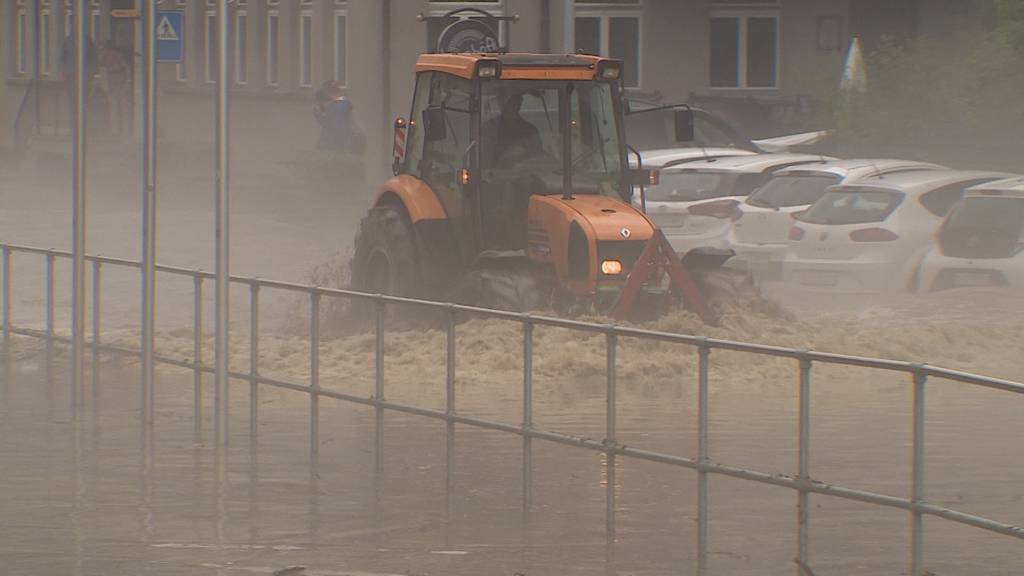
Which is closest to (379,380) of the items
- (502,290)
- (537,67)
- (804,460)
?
(804,460)

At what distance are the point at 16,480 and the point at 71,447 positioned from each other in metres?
1.40

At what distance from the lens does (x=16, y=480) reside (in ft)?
38.7

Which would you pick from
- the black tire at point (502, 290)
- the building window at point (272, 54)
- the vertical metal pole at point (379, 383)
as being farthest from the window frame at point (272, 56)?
the vertical metal pole at point (379, 383)

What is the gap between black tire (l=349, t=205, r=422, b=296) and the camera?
1973 cm

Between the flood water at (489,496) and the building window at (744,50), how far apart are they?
30.3 m

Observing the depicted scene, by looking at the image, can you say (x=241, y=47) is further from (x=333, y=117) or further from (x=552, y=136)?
(x=552, y=136)

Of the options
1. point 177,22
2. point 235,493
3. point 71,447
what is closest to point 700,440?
point 235,493

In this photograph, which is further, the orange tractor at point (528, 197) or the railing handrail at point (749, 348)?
the orange tractor at point (528, 197)

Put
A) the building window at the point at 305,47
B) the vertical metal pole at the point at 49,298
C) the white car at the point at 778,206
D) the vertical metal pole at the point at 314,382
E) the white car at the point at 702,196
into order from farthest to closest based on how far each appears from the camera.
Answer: the building window at the point at 305,47 < the white car at the point at 702,196 < the white car at the point at 778,206 < the vertical metal pole at the point at 49,298 < the vertical metal pole at the point at 314,382

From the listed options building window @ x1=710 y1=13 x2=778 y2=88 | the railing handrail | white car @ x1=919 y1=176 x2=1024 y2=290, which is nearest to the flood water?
the railing handrail

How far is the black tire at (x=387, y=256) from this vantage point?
1973 cm

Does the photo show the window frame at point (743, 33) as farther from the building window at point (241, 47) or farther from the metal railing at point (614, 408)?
the metal railing at point (614, 408)

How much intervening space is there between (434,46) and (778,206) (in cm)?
1652

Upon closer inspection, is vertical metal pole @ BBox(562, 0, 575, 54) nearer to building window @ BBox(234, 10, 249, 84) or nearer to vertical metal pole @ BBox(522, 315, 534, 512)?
vertical metal pole @ BBox(522, 315, 534, 512)
